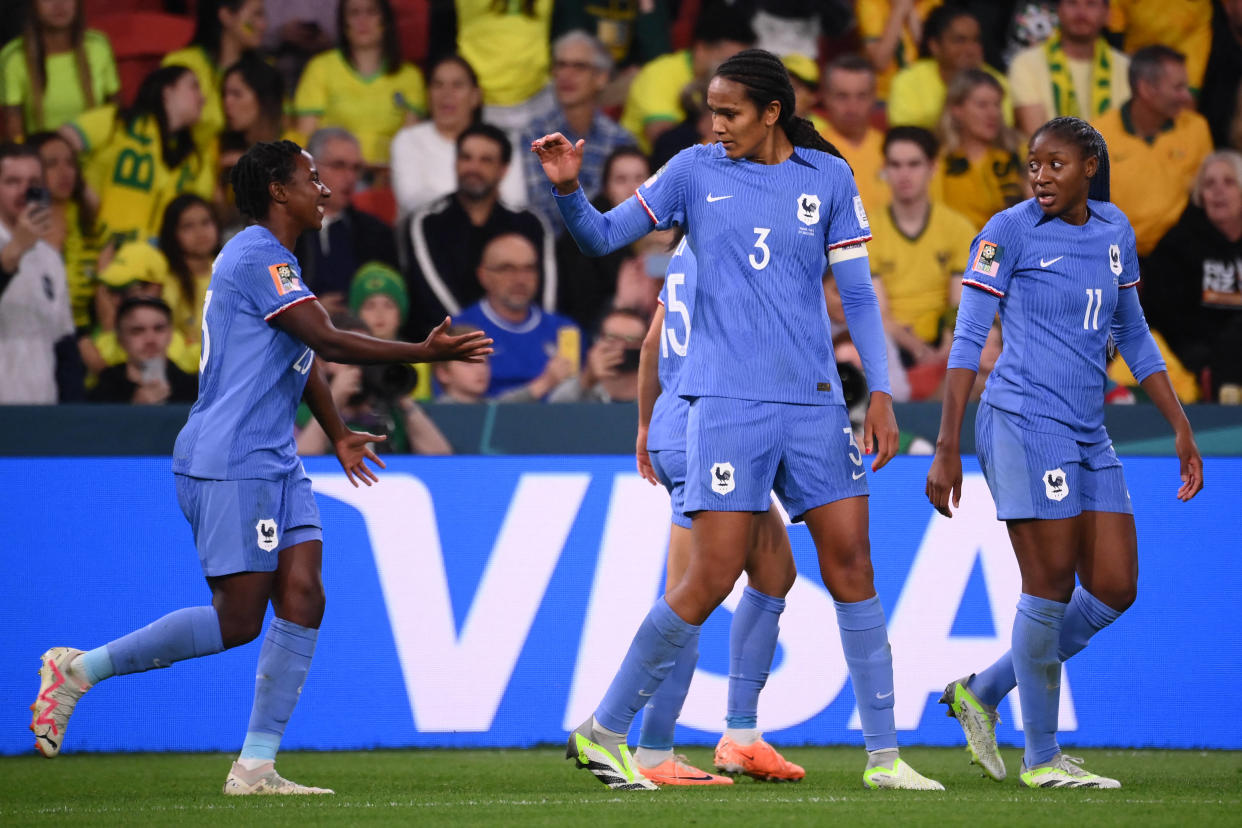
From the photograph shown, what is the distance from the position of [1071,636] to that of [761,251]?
1690 millimetres

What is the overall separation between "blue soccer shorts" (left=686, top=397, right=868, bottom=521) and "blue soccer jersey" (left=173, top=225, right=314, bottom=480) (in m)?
1.31

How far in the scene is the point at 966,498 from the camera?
21.3 ft

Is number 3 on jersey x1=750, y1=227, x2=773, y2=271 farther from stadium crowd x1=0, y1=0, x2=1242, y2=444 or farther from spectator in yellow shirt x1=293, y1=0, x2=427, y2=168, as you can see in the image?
spectator in yellow shirt x1=293, y1=0, x2=427, y2=168

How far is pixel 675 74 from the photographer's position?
894 cm

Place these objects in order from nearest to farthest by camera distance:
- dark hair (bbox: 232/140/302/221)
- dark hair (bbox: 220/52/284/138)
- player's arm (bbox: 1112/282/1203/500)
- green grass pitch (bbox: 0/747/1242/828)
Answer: green grass pitch (bbox: 0/747/1242/828) → dark hair (bbox: 232/140/302/221) → player's arm (bbox: 1112/282/1203/500) → dark hair (bbox: 220/52/284/138)

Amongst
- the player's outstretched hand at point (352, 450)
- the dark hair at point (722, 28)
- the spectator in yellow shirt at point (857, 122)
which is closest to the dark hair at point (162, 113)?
the dark hair at point (722, 28)

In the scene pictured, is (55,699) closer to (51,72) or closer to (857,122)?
(51,72)

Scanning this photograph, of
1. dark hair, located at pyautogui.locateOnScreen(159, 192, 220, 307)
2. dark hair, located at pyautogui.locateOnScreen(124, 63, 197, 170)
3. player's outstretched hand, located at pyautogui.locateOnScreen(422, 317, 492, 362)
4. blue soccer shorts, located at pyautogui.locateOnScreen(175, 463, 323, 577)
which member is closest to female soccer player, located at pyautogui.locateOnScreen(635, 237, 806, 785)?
player's outstretched hand, located at pyautogui.locateOnScreen(422, 317, 492, 362)

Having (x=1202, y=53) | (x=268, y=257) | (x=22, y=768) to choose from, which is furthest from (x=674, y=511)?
(x=1202, y=53)

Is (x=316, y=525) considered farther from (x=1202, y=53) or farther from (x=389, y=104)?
(x=1202, y=53)

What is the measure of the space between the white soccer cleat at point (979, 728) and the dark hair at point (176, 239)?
505 centimetres

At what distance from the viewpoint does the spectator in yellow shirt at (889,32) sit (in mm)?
9102

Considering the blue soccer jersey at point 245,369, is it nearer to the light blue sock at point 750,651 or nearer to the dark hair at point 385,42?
the light blue sock at point 750,651

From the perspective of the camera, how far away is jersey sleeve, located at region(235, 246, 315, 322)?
4.59 m
